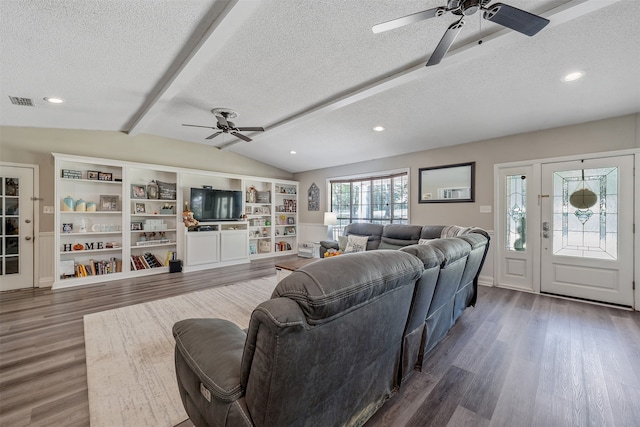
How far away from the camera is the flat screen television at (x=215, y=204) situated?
5637mm

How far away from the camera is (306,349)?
93cm

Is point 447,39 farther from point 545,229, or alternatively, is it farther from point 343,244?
point 343,244

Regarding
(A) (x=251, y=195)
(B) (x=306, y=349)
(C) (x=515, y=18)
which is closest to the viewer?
(B) (x=306, y=349)

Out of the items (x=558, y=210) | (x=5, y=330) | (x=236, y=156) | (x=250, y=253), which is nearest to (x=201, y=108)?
(x=236, y=156)

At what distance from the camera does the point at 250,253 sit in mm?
6809

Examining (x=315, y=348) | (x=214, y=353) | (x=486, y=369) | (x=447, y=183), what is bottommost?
(x=486, y=369)

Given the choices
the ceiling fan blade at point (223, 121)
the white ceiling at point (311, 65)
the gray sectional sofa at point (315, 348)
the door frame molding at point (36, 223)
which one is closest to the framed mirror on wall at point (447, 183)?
the white ceiling at point (311, 65)

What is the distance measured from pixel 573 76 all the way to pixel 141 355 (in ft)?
16.2

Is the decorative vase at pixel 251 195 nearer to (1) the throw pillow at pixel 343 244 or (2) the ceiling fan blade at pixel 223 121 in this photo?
(1) the throw pillow at pixel 343 244

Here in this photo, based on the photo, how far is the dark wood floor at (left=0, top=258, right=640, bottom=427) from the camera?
1606 mm

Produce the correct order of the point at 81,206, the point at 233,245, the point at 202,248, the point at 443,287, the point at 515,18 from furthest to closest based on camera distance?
1. the point at 233,245
2. the point at 202,248
3. the point at 81,206
4. the point at 443,287
5. the point at 515,18

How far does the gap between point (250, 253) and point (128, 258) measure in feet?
8.62

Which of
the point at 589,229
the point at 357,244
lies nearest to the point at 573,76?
the point at 589,229

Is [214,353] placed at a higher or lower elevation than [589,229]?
lower
